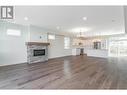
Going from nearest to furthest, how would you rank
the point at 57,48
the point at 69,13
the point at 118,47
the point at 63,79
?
the point at 63,79, the point at 69,13, the point at 57,48, the point at 118,47

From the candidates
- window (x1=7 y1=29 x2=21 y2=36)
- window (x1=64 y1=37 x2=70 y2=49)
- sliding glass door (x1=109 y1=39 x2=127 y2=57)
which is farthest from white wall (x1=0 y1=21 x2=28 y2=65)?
sliding glass door (x1=109 y1=39 x2=127 y2=57)

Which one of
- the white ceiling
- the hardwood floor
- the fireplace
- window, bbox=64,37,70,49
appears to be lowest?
the hardwood floor

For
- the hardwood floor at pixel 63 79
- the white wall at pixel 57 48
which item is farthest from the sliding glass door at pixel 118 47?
the hardwood floor at pixel 63 79

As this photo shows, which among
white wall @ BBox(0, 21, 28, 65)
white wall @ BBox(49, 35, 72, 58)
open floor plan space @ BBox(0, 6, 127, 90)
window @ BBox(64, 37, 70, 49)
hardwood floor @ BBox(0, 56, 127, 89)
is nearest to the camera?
hardwood floor @ BBox(0, 56, 127, 89)

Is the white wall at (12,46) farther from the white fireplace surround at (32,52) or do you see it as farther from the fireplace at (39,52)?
the fireplace at (39,52)

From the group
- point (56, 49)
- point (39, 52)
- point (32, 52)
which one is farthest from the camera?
point (56, 49)

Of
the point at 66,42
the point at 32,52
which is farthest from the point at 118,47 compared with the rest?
the point at 32,52

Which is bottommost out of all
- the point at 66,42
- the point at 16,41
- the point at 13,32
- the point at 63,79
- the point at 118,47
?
the point at 63,79

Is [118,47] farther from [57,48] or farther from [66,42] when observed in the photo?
[57,48]

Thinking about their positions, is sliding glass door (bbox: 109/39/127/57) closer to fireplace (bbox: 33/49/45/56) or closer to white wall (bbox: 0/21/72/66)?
fireplace (bbox: 33/49/45/56)

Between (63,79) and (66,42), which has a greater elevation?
(66,42)

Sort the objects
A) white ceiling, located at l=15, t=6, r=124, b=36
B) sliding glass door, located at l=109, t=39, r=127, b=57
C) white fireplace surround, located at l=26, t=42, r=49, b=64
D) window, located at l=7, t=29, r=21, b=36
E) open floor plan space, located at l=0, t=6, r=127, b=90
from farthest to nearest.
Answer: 1. sliding glass door, located at l=109, t=39, r=127, b=57
2. white fireplace surround, located at l=26, t=42, r=49, b=64
3. window, located at l=7, t=29, r=21, b=36
4. white ceiling, located at l=15, t=6, r=124, b=36
5. open floor plan space, located at l=0, t=6, r=127, b=90
